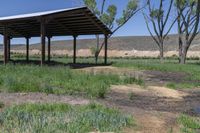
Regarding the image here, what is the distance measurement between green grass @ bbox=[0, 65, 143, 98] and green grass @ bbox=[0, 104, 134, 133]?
321 cm

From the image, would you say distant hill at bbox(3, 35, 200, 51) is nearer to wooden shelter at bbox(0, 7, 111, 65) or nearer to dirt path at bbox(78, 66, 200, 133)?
wooden shelter at bbox(0, 7, 111, 65)

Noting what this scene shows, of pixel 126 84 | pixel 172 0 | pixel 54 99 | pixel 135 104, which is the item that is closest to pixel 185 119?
pixel 135 104

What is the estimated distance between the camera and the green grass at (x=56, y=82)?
13.8 m

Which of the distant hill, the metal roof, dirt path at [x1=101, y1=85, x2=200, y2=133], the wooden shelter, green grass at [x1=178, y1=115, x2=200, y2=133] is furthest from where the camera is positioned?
the distant hill

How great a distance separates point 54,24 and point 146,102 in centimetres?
2074

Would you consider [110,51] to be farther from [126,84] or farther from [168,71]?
[126,84]

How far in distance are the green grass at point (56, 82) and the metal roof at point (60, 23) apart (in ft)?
24.7

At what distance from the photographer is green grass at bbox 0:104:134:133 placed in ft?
26.4

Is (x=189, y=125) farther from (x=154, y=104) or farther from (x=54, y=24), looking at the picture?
(x=54, y=24)

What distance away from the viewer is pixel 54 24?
3375cm

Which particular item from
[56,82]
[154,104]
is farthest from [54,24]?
[154,104]

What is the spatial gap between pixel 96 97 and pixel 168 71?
16.7m

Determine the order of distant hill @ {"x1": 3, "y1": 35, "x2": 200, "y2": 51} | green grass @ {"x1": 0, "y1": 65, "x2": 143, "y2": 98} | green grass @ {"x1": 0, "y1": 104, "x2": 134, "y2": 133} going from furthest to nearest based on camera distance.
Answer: distant hill @ {"x1": 3, "y1": 35, "x2": 200, "y2": 51} < green grass @ {"x1": 0, "y1": 65, "x2": 143, "y2": 98} < green grass @ {"x1": 0, "y1": 104, "x2": 134, "y2": 133}

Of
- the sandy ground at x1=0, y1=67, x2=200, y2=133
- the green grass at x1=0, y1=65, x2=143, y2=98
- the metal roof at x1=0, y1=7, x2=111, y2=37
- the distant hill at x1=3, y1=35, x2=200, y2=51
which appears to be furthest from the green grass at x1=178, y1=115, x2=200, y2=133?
the distant hill at x1=3, y1=35, x2=200, y2=51
